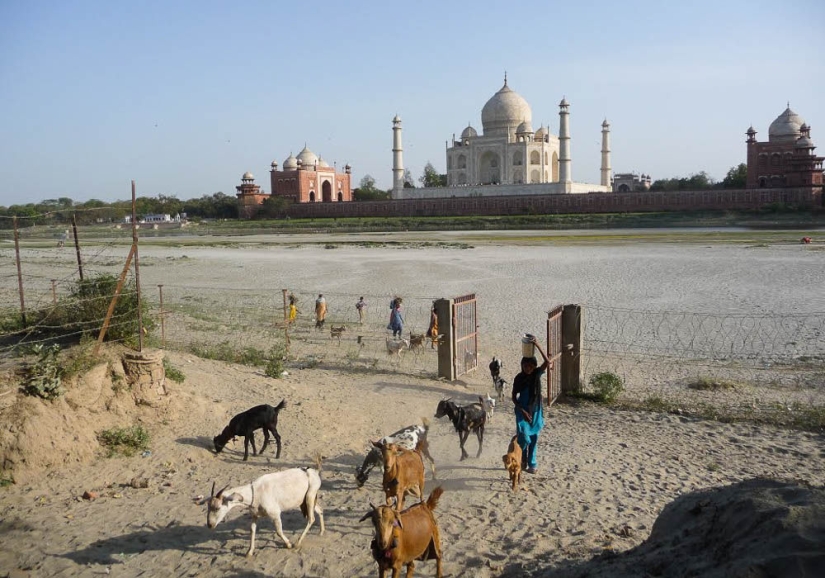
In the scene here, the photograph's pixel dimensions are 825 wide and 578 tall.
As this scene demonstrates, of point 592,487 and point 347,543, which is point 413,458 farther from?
point 592,487

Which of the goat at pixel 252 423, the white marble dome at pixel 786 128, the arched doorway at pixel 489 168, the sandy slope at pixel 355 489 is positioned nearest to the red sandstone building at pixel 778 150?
the white marble dome at pixel 786 128

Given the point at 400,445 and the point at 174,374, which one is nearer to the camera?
the point at 400,445

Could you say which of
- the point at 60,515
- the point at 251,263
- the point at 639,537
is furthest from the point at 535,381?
the point at 251,263

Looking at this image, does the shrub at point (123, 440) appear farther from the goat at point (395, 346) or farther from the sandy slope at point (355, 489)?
the goat at point (395, 346)

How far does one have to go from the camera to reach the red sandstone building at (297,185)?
62.9 metres

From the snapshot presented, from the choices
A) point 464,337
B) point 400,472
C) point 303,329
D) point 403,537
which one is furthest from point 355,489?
point 303,329

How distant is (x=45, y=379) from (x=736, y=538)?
5.93 m

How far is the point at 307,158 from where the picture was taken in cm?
6938

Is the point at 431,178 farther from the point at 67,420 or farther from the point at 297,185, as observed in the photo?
the point at 67,420

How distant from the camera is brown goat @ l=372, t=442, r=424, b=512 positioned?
4.45 metres

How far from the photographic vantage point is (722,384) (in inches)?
327

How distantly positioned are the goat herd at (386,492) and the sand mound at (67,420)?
1.14m

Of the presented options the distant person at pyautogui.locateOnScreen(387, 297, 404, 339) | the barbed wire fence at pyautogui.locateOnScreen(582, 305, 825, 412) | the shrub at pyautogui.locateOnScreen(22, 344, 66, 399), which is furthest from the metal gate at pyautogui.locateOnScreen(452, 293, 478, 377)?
the shrub at pyautogui.locateOnScreen(22, 344, 66, 399)

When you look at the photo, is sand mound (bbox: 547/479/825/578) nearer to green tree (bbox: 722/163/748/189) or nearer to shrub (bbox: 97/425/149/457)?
shrub (bbox: 97/425/149/457)
